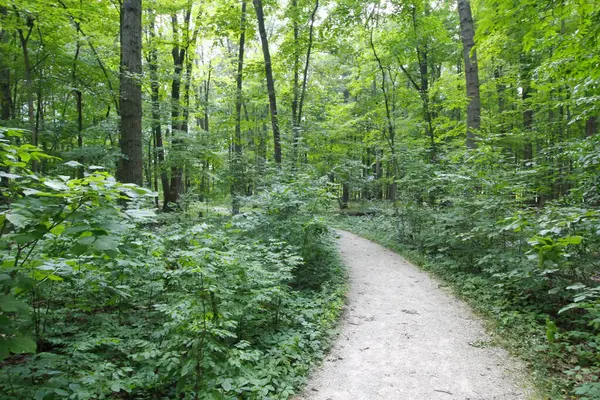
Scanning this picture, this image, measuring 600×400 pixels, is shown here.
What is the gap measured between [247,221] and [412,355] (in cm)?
466

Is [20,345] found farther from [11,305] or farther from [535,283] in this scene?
[535,283]

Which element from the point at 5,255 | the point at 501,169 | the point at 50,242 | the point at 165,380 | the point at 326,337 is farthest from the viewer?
the point at 501,169

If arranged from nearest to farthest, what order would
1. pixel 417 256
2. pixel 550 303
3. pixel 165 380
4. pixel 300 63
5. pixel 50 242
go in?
pixel 165 380 → pixel 50 242 → pixel 550 303 → pixel 417 256 → pixel 300 63

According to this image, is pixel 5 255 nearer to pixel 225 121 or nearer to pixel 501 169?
pixel 501 169

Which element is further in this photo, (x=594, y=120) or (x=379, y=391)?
(x=594, y=120)

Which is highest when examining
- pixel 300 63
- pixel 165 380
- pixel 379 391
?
pixel 300 63

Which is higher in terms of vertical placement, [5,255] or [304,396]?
[5,255]

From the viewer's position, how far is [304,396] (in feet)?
11.8

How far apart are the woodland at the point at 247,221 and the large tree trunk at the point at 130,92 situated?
0.03 metres

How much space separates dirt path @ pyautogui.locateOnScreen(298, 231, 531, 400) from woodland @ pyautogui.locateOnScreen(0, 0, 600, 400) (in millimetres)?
304

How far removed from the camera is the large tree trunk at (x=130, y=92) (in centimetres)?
608

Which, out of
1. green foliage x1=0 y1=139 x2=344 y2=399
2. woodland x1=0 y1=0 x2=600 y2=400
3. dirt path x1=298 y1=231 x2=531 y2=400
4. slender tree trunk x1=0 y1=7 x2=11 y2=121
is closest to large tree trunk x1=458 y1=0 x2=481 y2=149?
woodland x1=0 y1=0 x2=600 y2=400

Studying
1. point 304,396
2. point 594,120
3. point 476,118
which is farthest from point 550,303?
point 594,120

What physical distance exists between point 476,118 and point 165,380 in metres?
9.68
